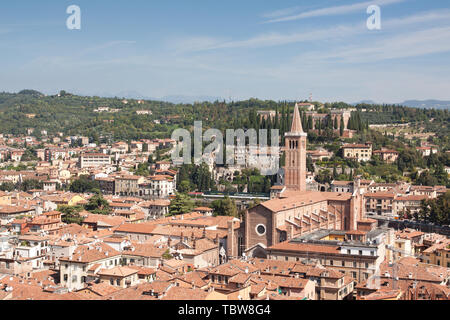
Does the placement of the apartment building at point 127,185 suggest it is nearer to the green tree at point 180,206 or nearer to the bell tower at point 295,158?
the green tree at point 180,206

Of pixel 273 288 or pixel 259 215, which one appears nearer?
pixel 273 288

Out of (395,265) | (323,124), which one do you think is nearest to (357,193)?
(395,265)

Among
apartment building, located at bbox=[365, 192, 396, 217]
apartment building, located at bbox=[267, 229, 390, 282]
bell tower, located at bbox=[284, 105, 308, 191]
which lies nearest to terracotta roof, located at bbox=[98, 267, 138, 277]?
apartment building, located at bbox=[267, 229, 390, 282]

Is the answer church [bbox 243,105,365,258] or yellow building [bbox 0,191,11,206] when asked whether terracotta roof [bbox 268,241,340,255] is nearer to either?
church [bbox 243,105,365,258]

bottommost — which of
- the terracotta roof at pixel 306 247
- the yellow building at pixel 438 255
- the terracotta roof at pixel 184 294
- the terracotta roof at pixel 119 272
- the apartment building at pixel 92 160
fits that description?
the yellow building at pixel 438 255

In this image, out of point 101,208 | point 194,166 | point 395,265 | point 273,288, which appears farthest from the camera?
point 194,166

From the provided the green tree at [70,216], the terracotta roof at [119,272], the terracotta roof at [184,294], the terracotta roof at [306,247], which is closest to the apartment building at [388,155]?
the green tree at [70,216]

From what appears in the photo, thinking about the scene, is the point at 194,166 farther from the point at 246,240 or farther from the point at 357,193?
the point at 246,240

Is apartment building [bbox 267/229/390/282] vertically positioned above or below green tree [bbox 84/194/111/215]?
above
